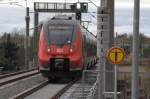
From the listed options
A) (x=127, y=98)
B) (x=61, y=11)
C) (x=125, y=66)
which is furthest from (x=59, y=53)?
(x=61, y=11)

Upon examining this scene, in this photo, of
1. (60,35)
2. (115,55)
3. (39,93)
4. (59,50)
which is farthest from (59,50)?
(115,55)

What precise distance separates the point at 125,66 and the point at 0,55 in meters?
16.3

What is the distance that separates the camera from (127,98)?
134 ft

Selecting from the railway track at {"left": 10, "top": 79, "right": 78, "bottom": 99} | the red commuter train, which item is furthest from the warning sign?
the red commuter train

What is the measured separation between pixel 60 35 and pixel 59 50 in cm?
89

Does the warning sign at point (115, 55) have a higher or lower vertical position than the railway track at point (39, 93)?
higher

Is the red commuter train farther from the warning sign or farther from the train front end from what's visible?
the warning sign

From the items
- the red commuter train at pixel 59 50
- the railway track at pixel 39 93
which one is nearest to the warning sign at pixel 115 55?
the railway track at pixel 39 93

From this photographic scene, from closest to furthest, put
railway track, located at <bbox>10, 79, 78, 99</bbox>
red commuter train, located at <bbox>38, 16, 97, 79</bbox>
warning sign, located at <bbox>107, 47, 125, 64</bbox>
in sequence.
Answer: warning sign, located at <bbox>107, 47, 125, 64</bbox>, railway track, located at <bbox>10, 79, 78, 99</bbox>, red commuter train, located at <bbox>38, 16, 97, 79</bbox>

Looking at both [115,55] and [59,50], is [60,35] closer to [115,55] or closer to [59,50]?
[59,50]

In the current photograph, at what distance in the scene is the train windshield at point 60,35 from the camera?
117ft

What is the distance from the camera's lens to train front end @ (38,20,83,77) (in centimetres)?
3566

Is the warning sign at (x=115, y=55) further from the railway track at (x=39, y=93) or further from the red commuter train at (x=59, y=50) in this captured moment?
the red commuter train at (x=59, y=50)

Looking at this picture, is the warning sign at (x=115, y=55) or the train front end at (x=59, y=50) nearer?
the warning sign at (x=115, y=55)
